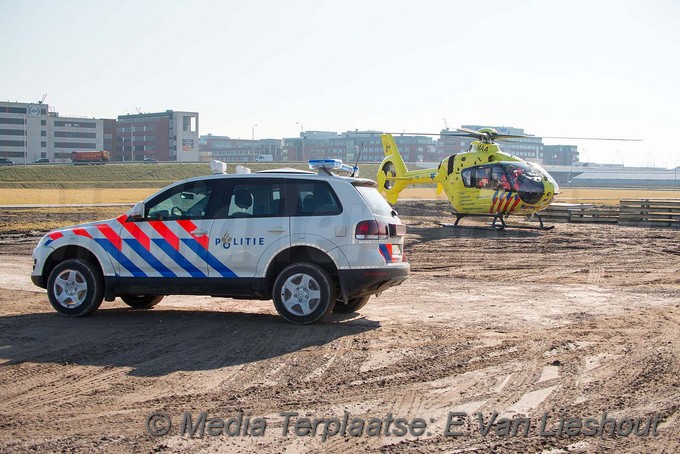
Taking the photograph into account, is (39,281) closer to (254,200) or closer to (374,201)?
(254,200)

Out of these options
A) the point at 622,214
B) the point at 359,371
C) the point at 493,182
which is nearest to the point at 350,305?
the point at 359,371

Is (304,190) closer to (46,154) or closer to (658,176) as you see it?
(46,154)

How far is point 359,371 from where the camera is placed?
7.18 meters

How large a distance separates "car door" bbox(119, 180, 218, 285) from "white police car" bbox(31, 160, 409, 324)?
0.04ft

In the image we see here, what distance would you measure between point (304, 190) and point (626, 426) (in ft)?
17.2

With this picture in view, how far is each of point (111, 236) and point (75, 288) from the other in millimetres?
838

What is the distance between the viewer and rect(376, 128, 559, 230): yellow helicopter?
2642 centimetres

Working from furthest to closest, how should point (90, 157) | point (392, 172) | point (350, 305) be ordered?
point (90, 157) < point (392, 172) < point (350, 305)

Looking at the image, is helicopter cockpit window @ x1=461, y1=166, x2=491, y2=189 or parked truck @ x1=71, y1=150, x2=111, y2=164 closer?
helicopter cockpit window @ x1=461, y1=166, x2=491, y2=189

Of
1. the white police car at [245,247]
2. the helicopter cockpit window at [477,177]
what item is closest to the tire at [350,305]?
the white police car at [245,247]

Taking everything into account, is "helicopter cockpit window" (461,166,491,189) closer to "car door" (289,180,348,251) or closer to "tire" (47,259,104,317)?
"car door" (289,180,348,251)

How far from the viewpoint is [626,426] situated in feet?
18.1

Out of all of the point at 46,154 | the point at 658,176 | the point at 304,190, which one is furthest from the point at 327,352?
the point at 658,176

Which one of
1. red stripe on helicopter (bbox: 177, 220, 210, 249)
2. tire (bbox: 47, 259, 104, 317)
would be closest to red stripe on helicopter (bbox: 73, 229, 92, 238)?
→ tire (bbox: 47, 259, 104, 317)
